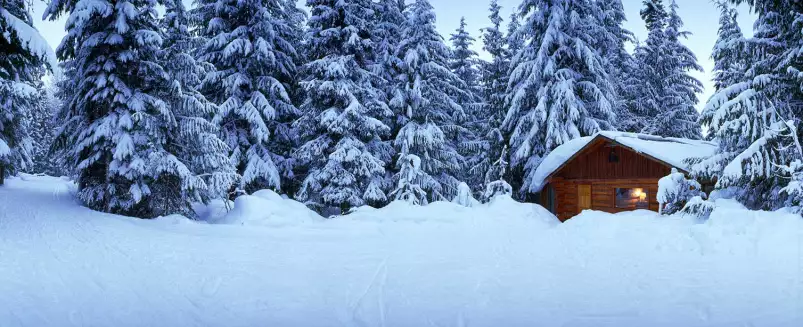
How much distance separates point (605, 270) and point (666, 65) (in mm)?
26984

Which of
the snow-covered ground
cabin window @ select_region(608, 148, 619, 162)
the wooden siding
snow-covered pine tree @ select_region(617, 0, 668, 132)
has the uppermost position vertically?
snow-covered pine tree @ select_region(617, 0, 668, 132)

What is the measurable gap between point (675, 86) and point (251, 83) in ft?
83.7

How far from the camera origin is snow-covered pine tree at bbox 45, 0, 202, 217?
13.0 m

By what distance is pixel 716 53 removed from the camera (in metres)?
12.5

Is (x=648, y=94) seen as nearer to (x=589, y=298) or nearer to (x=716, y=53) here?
(x=716, y=53)

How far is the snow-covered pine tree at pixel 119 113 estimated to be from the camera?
13.0 meters

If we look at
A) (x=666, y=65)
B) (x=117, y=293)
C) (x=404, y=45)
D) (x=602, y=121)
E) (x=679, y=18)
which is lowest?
(x=117, y=293)

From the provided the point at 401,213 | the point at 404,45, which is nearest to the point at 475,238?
the point at 401,213

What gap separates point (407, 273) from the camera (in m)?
7.33

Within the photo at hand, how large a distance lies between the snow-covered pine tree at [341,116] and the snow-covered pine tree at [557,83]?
6.82 m

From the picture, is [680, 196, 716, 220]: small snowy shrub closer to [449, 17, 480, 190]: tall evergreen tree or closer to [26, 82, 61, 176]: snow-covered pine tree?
[449, 17, 480, 190]: tall evergreen tree

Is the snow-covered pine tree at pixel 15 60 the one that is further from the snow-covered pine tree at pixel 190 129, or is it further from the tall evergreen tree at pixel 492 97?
the tall evergreen tree at pixel 492 97

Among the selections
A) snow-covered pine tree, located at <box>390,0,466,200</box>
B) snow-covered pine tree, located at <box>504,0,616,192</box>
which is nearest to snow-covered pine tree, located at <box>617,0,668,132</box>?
snow-covered pine tree, located at <box>504,0,616,192</box>

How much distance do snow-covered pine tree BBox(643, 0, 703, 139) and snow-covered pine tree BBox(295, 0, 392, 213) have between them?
18.3 metres
